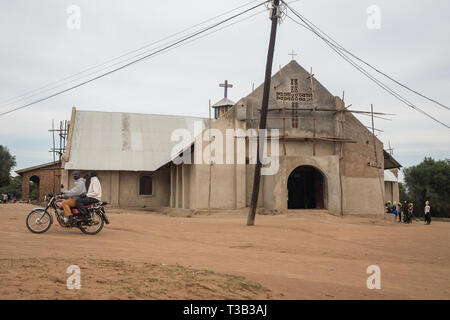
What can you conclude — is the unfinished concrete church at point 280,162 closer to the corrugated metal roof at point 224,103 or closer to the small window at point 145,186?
the small window at point 145,186

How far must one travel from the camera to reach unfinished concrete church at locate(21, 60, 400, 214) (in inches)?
895

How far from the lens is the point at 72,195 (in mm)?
11086

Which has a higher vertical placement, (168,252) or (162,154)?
(162,154)

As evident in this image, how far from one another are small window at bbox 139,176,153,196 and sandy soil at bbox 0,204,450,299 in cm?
1629

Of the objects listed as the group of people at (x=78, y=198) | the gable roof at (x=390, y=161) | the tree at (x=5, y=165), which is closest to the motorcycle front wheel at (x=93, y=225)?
the group of people at (x=78, y=198)

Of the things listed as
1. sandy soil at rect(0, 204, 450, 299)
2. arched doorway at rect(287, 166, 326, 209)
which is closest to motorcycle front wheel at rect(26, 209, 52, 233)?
sandy soil at rect(0, 204, 450, 299)

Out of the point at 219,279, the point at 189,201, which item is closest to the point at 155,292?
the point at 219,279

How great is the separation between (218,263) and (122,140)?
24.7 metres

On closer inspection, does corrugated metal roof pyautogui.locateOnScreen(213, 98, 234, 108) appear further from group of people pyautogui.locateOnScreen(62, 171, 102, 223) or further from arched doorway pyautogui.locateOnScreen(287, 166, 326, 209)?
group of people pyautogui.locateOnScreen(62, 171, 102, 223)

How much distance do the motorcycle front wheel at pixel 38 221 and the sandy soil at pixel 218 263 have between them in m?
0.38

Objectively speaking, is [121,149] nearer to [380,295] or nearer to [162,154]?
[162,154]

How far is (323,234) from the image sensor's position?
1402cm

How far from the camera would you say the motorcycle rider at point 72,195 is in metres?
11.0

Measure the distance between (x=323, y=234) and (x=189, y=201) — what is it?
476 inches
